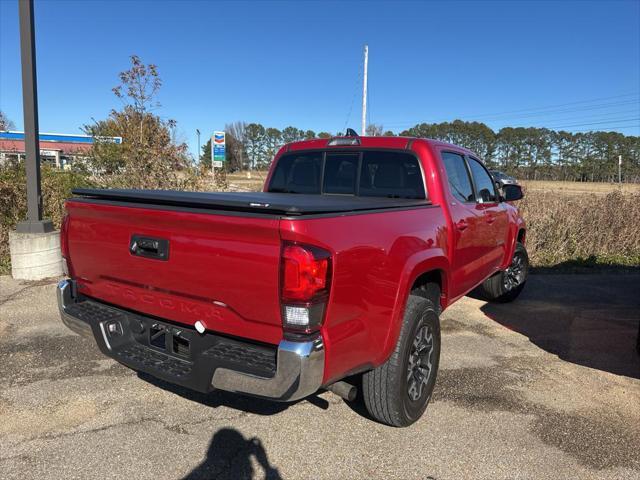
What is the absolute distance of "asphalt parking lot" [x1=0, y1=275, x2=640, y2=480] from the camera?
2680mm

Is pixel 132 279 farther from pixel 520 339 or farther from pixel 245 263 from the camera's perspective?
pixel 520 339

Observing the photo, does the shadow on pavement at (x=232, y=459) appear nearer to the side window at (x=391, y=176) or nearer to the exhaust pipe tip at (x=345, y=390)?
the exhaust pipe tip at (x=345, y=390)

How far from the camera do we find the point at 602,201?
10.4m

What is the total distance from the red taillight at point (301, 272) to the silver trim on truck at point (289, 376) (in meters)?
0.23

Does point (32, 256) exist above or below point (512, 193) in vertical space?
below

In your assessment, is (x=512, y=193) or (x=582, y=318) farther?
(x=582, y=318)

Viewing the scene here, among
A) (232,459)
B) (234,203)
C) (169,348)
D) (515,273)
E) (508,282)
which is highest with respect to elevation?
(234,203)

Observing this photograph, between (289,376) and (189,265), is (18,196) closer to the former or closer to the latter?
(189,265)

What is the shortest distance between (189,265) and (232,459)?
46.4 inches

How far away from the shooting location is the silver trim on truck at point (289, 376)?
7.13 feet

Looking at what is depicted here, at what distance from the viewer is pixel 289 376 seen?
7.19 ft

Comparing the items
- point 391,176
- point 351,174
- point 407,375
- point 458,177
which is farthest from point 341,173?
point 407,375

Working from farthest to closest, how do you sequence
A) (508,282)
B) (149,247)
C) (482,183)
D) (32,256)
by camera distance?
(32,256), (508,282), (482,183), (149,247)

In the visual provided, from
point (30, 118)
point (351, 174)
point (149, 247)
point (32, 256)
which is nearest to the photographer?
point (149, 247)
